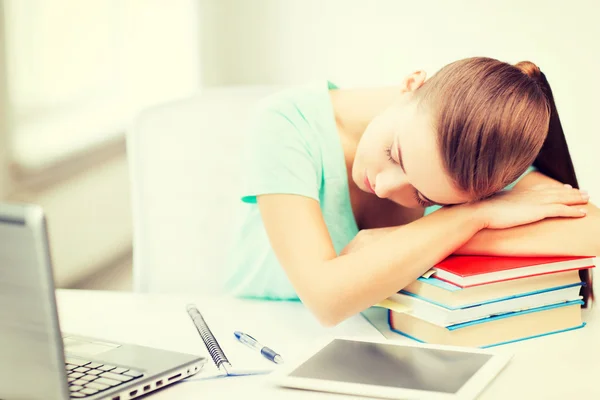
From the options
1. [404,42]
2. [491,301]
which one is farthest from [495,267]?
[404,42]

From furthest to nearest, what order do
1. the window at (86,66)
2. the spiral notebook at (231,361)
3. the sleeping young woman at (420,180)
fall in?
the window at (86,66)
the sleeping young woman at (420,180)
the spiral notebook at (231,361)

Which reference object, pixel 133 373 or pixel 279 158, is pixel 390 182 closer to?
pixel 279 158

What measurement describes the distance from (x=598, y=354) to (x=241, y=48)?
1.94 meters

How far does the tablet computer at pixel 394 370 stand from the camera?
27.1 inches

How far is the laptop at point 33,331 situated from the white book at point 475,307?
1.18ft

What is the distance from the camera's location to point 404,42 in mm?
1796

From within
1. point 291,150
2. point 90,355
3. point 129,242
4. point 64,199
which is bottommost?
point 129,242

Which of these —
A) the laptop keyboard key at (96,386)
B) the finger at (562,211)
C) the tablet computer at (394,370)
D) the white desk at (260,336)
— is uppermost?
the finger at (562,211)

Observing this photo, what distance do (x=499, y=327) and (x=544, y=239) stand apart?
0.15 m

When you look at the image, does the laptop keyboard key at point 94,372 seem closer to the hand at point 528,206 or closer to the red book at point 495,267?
the red book at point 495,267

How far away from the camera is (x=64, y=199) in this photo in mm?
2090

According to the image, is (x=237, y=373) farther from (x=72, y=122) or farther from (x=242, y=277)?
(x=72, y=122)

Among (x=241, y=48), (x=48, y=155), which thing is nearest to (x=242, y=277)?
(x=48, y=155)

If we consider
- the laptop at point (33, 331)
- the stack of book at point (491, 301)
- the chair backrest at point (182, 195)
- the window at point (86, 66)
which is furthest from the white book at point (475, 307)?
the window at point (86, 66)
